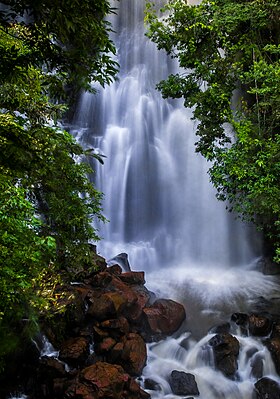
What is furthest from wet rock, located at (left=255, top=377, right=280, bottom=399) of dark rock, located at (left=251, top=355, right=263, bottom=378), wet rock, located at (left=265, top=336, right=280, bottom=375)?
wet rock, located at (left=265, top=336, right=280, bottom=375)

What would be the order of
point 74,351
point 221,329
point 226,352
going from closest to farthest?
point 74,351
point 226,352
point 221,329

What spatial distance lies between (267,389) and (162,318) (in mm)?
3004

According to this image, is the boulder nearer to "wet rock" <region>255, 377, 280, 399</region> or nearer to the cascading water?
the cascading water

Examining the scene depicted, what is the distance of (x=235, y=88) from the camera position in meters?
9.69

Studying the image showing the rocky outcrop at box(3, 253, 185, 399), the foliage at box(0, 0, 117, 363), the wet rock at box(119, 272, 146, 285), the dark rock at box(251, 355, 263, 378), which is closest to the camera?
the foliage at box(0, 0, 117, 363)

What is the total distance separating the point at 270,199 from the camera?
763 cm

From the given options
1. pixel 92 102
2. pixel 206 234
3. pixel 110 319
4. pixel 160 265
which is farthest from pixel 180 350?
pixel 92 102

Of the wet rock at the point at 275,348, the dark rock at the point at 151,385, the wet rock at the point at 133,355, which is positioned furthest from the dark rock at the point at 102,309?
the wet rock at the point at 275,348

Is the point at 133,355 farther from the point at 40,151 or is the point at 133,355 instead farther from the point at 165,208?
the point at 165,208

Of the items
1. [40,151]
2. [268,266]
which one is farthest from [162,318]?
[40,151]

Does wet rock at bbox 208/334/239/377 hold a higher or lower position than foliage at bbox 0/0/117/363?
lower

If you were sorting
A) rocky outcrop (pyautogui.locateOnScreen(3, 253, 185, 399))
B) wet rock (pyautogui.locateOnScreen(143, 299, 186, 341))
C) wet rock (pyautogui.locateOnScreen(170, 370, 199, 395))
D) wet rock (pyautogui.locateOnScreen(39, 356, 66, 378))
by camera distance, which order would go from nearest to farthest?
rocky outcrop (pyautogui.locateOnScreen(3, 253, 185, 399)) → wet rock (pyautogui.locateOnScreen(39, 356, 66, 378)) → wet rock (pyautogui.locateOnScreen(170, 370, 199, 395)) → wet rock (pyautogui.locateOnScreen(143, 299, 186, 341))

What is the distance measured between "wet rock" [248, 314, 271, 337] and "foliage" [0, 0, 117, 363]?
206 inches

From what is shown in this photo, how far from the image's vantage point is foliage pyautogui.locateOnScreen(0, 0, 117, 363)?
3.54 metres
